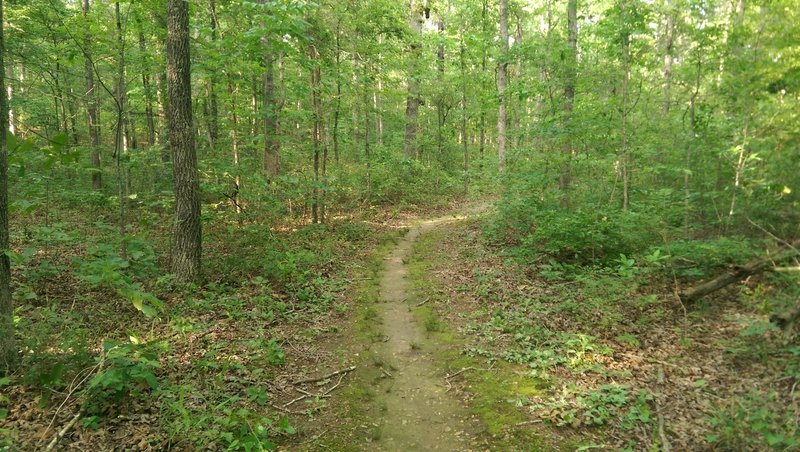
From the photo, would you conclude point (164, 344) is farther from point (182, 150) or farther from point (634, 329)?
point (634, 329)

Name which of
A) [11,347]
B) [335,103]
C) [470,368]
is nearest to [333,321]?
[470,368]

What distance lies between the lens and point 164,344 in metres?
5.81

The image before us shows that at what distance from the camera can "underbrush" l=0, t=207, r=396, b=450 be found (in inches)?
177

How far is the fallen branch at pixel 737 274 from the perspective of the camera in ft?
19.2

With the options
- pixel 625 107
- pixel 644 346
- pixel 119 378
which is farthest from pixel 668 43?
pixel 119 378

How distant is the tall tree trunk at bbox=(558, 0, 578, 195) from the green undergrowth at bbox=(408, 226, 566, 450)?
4.90 m

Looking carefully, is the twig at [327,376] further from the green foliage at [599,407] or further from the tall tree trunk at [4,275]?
the tall tree trunk at [4,275]

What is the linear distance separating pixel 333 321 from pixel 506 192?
6786 millimetres

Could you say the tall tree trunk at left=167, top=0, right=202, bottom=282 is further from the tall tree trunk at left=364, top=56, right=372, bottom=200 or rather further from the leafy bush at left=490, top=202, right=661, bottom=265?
the leafy bush at left=490, top=202, right=661, bottom=265

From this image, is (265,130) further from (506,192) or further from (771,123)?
(771,123)

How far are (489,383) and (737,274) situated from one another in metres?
4.16

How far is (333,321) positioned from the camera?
7.68m

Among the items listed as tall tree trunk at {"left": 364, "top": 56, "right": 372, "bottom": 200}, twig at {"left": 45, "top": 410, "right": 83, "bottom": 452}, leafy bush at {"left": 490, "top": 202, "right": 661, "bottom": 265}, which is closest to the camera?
twig at {"left": 45, "top": 410, "right": 83, "bottom": 452}

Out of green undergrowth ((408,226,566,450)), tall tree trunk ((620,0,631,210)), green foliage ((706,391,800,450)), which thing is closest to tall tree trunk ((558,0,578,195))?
tall tree trunk ((620,0,631,210))
